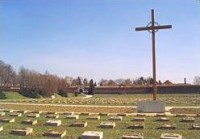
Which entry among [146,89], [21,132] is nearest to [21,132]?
[21,132]

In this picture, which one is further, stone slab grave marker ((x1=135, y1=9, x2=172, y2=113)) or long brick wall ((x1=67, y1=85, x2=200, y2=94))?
long brick wall ((x1=67, y1=85, x2=200, y2=94))

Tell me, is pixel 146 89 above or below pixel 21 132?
above

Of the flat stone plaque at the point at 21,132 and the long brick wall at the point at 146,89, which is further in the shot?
the long brick wall at the point at 146,89

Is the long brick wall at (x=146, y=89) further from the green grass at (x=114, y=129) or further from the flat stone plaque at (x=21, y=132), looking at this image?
the flat stone plaque at (x=21, y=132)

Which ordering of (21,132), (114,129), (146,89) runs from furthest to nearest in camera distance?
(146,89) → (114,129) → (21,132)

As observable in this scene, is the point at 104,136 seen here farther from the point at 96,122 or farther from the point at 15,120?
the point at 15,120

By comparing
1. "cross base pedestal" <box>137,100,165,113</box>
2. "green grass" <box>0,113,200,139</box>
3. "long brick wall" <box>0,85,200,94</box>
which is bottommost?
"green grass" <box>0,113,200,139</box>

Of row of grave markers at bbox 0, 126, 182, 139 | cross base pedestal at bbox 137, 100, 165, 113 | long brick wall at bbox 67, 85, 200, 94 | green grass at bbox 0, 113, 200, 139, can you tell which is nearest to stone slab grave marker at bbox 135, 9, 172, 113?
cross base pedestal at bbox 137, 100, 165, 113

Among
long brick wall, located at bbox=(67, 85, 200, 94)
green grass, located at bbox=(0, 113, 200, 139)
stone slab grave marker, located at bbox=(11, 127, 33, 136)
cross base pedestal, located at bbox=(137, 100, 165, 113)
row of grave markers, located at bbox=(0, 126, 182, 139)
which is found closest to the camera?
row of grave markers, located at bbox=(0, 126, 182, 139)

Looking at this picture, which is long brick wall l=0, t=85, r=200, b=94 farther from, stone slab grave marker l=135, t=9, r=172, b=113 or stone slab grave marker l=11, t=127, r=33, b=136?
stone slab grave marker l=11, t=127, r=33, b=136

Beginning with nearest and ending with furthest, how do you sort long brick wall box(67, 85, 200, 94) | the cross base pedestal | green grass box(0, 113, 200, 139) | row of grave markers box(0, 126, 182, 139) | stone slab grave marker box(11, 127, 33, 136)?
row of grave markers box(0, 126, 182, 139) < green grass box(0, 113, 200, 139) < stone slab grave marker box(11, 127, 33, 136) < the cross base pedestal < long brick wall box(67, 85, 200, 94)

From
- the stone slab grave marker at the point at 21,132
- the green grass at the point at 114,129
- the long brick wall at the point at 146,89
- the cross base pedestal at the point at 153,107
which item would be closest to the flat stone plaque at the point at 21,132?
the stone slab grave marker at the point at 21,132

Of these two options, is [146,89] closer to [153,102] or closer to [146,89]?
[146,89]

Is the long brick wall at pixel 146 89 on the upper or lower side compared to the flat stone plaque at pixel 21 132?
upper
